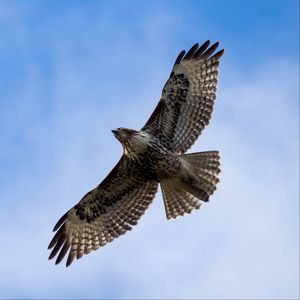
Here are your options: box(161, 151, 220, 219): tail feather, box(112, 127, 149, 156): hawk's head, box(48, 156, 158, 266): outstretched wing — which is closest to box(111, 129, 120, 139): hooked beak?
box(112, 127, 149, 156): hawk's head

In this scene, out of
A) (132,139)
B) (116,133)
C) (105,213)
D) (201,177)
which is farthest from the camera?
(105,213)

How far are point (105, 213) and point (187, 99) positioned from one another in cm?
266

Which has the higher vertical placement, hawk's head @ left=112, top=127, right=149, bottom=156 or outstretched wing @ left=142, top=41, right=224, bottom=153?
outstretched wing @ left=142, top=41, right=224, bottom=153

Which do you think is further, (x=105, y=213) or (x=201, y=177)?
(x=105, y=213)

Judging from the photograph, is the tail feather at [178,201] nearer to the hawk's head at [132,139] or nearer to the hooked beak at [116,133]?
the hawk's head at [132,139]

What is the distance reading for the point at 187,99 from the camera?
1460 cm

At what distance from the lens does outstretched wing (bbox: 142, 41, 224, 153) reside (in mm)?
14375

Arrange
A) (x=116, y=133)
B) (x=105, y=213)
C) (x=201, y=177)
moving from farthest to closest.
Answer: (x=105, y=213)
(x=201, y=177)
(x=116, y=133)

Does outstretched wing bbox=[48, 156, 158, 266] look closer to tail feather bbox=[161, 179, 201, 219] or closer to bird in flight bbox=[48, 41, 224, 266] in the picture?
bird in flight bbox=[48, 41, 224, 266]

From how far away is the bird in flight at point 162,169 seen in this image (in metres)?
14.0

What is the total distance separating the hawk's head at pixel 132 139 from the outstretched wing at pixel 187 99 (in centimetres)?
46

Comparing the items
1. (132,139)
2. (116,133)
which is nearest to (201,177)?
(132,139)

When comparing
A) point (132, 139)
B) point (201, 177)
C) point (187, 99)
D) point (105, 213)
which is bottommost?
point (105, 213)

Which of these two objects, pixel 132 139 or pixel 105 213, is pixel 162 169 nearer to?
pixel 132 139
